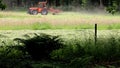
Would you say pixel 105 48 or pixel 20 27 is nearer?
pixel 105 48

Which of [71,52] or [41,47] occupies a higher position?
[41,47]

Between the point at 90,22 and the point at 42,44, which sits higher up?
the point at 42,44

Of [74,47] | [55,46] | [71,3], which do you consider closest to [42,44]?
[55,46]

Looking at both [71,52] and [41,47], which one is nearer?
[41,47]

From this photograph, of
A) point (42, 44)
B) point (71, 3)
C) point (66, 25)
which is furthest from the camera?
point (71, 3)

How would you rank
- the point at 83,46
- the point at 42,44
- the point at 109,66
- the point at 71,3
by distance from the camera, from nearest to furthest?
the point at 109,66, the point at 42,44, the point at 83,46, the point at 71,3

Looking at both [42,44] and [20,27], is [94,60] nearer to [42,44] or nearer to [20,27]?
[42,44]

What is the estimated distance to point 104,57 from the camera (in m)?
7.34

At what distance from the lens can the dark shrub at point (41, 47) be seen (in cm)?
709

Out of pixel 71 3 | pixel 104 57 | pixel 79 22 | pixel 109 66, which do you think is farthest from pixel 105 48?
pixel 71 3

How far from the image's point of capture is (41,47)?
283 inches

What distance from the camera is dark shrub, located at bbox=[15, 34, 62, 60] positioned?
7.09 meters

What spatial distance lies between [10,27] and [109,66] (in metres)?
12.7

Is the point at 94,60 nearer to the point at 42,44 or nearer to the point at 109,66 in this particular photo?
the point at 109,66
